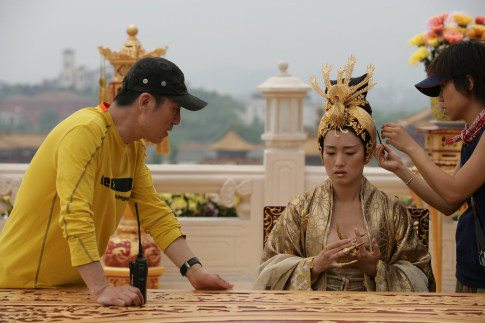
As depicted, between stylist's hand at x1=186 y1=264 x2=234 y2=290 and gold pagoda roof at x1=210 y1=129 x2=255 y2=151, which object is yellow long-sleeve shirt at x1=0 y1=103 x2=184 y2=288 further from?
gold pagoda roof at x1=210 y1=129 x2=255 y2=151

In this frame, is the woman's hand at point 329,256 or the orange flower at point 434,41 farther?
the orange flower at point 434,41

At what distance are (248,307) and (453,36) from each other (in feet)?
8.98

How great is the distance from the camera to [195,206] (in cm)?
461

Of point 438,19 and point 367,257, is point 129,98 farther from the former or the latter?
point 438,19

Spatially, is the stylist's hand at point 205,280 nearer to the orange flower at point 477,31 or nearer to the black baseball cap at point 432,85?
the black baseball cap at point 432,85

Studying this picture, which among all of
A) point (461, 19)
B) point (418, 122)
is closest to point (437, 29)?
point (461, 19)

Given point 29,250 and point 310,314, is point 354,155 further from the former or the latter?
point 29,250

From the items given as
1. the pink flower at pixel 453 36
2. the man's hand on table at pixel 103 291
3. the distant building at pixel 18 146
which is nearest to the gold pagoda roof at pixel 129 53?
the pink flower at pixel 453 36

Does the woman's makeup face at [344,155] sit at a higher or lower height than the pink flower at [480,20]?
lower

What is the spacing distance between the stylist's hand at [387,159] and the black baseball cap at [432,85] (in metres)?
0.27

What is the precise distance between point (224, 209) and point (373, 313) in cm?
319

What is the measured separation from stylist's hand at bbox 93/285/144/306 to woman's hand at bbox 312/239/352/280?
2.30 feet

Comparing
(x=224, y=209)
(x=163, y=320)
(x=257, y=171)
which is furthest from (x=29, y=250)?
(x=224, y=209)

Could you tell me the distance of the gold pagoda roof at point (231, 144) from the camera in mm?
18000
